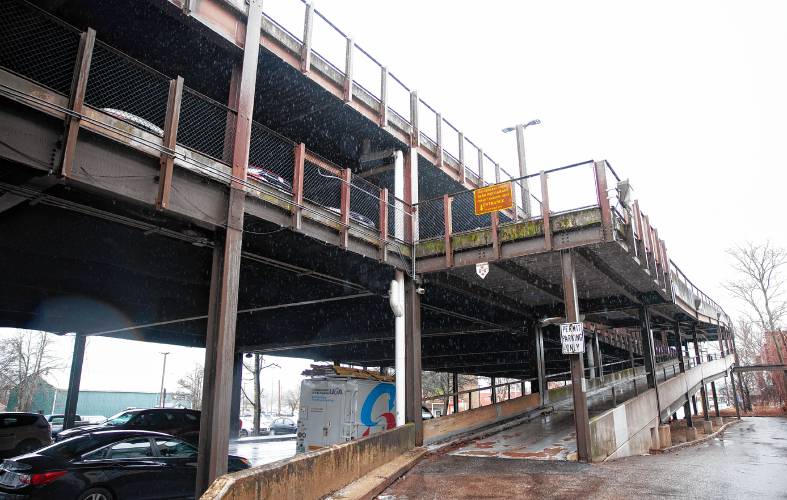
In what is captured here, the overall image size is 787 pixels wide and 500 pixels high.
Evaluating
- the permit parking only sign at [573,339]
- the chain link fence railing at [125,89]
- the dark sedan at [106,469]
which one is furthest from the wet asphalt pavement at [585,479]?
the chain link fence railing at [125,89]

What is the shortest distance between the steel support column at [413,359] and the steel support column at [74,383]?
45.1 feet

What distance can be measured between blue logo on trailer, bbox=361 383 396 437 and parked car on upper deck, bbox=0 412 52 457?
9729mm

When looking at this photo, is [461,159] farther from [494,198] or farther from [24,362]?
[24,362]

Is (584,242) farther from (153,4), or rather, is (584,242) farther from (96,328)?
(96,328)

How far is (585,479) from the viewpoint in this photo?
8.03m

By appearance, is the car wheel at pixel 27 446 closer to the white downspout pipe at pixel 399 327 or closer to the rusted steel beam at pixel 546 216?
the white downspout pipe at pixel 399 327

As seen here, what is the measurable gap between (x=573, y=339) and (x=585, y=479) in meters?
2.88

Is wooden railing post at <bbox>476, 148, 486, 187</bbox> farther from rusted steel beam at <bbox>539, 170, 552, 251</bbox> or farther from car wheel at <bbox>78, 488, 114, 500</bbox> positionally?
car wheel at <bbox>78, 488, 114, 500</bbox>

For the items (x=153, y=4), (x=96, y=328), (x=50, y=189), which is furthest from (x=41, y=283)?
(x=153, y=4)

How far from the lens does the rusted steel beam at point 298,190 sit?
929 centimetres

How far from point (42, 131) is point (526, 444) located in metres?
11.0

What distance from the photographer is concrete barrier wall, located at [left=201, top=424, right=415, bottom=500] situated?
5203mm

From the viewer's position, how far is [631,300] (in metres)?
16.3

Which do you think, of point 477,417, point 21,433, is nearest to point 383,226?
point 477,417
